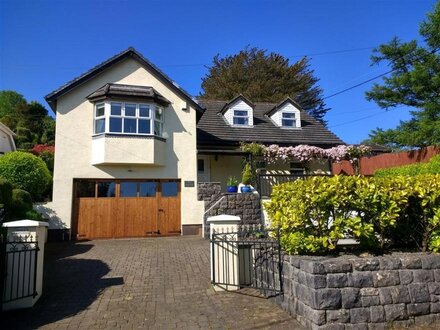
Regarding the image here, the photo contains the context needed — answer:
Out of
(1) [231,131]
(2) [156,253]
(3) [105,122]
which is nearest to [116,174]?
(3) [105,122]

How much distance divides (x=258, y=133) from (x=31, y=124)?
1060 inches

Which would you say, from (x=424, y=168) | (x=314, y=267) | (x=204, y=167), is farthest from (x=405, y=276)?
(x=204, y=167)

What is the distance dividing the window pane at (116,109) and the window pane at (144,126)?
3.21ft

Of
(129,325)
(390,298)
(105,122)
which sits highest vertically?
(105,122)

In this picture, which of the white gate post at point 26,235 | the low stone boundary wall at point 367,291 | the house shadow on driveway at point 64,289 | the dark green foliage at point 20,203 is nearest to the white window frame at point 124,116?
the dark green foliage at point 20,203

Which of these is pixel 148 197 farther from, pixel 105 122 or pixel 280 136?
pixel 280 136

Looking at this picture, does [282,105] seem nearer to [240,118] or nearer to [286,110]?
[286,110]

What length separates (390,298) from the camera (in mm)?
4809

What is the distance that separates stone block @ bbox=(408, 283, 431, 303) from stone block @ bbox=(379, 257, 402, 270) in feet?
1.11

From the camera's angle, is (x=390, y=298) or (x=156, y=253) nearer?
(x=390, y=298)

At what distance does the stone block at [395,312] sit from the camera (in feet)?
15.6

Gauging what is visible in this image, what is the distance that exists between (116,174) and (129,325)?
9723 millimetres

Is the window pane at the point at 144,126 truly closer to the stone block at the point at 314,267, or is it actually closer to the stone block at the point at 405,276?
the stone block at the point at 314,267

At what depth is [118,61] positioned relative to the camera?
14.9 m
